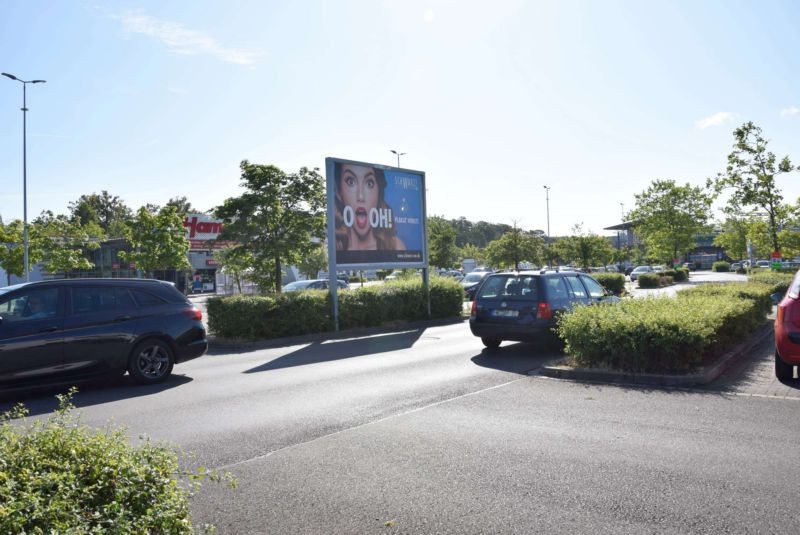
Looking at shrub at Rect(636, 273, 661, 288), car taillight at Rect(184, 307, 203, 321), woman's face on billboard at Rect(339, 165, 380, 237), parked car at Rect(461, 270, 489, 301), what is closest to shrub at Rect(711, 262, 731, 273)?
shrub at Rect(636, 273, 661, 288)

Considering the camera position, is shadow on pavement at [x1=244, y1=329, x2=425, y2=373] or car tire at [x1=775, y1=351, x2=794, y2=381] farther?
shadow on pavement at [x1=244, y1=329, x2=425, y2=373]

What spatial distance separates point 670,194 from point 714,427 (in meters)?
48.6

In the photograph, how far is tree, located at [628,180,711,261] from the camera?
161ft

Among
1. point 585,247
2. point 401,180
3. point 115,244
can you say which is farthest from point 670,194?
point 115,244

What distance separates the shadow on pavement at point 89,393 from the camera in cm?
773

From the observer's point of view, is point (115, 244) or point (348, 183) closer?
point (348, 183)

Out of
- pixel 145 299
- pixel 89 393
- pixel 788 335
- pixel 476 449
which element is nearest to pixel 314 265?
pixel 145 299

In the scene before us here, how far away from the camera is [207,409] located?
23.6 feet

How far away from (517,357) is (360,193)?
8017 millimetres

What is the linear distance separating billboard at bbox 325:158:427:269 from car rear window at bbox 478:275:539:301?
17.6ft

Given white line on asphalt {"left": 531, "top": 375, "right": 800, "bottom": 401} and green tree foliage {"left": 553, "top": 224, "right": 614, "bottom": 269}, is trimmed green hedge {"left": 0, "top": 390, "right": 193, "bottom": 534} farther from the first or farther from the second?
green tree foliage {"left": 553, "top": 224, "right": 614, "bottom": 269}

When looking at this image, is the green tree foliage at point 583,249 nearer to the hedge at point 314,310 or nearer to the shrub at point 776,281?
the shrub at point 776,281

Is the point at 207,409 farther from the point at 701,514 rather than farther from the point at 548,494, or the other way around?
the point at 701,514

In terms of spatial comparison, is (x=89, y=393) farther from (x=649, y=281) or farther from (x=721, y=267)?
(x=721, y=267)
